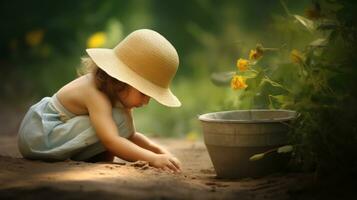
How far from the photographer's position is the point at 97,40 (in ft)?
22.2

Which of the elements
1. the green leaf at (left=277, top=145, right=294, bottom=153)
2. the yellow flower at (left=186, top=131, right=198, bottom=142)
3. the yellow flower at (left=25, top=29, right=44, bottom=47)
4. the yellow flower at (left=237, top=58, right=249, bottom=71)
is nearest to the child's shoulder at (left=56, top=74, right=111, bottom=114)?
the yellow flower at (left=237, top=58, right=249, bottom=71)

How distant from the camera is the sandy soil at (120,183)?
7.55ft

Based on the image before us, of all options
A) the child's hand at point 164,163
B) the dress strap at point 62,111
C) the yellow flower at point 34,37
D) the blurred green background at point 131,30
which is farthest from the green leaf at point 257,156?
the yellow flower at point 34,37

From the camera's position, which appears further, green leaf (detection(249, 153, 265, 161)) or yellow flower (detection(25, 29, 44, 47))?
yellow flower (detection(25, 29, 44, 47))

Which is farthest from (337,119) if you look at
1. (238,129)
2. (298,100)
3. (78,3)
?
(78,3)

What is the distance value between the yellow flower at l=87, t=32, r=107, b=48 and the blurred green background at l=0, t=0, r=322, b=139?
0.04 ft

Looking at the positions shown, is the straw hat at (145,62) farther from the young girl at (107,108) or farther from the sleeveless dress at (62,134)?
the sleeveless dress at (62,134)

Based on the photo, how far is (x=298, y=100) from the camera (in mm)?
2758

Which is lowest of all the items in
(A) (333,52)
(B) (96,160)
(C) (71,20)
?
(B) (96,160)

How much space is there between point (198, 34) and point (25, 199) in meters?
5.48

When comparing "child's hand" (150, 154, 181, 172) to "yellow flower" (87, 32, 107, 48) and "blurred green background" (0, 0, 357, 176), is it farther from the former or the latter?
"yellow flower" (87, 32, 107, 48)

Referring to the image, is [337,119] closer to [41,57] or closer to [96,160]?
[96,160]

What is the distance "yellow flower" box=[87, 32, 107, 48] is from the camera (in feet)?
22.1

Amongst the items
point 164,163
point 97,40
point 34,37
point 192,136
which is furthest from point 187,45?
point 164,163
